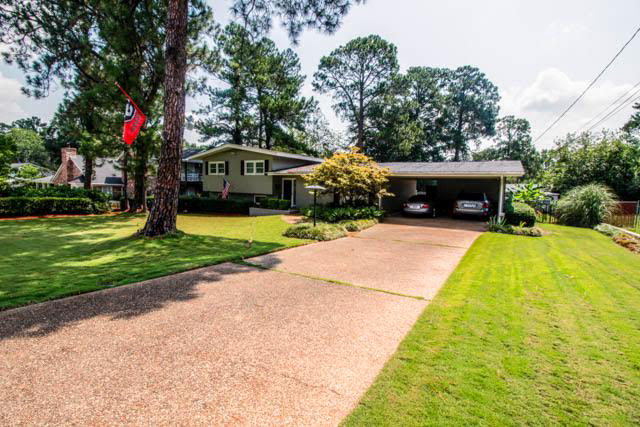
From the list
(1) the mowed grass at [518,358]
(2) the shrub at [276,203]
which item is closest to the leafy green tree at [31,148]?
(2) the shrub at [276,203]

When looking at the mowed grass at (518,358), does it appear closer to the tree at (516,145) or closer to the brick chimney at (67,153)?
the brick chimney at (67,153)

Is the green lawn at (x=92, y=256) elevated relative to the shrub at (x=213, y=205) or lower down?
lower down

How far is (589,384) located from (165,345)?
13.3ft

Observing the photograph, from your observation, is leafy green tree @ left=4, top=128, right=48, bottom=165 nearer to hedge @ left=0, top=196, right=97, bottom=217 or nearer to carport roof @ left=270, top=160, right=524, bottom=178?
hedge @ left=0, top=196, right=97, bottom=217

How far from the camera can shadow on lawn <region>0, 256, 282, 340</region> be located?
3613mm

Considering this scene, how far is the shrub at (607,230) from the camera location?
12.5 meters

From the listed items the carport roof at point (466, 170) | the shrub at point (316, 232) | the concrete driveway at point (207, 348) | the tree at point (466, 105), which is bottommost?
the concrete driveway at point (207, 348)

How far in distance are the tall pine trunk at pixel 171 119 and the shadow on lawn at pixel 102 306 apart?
190 inches

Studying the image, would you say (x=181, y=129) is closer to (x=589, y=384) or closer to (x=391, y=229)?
(x=391, y=229)

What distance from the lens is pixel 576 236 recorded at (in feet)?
39.5

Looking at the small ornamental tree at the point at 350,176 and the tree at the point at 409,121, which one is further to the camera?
the tree at the point at 409,121

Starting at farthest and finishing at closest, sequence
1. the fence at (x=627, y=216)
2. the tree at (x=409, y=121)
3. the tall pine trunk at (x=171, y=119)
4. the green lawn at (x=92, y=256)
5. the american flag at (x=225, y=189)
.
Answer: the tree at (x=409, y=121)
the american flag at (x=225, y=189)
the fence at (x=627, y=216)
the tall pine trunk at (x=171, y=119)
the green lawn at (x=92, y=256)

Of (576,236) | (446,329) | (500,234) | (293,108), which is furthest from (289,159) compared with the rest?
(446,329)

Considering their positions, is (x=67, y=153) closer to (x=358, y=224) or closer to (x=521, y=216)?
(x=358, y=224)
